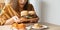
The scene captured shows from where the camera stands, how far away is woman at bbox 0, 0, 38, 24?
1.28 meters

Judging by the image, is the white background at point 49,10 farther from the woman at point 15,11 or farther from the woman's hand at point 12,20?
the woman's hand at point 12,20

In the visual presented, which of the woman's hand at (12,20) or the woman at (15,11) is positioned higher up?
the woman at (15,11)

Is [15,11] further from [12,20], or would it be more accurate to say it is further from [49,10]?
[49,10]

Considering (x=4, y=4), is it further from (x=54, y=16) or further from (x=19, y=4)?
(x=54, y=16)

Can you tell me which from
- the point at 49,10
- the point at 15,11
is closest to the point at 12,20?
the point at 15,11

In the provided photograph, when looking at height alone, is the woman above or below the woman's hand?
above

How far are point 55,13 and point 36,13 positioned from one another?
20 centimetres

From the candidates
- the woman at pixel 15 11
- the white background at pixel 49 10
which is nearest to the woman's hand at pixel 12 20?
the woman at pixel 15 11

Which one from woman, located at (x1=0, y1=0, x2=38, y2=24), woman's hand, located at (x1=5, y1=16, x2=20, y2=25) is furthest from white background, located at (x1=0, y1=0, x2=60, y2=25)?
woman's hand, located at (x1=5, y1=16, x2=20, y2=25)

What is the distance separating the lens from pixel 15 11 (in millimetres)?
1312

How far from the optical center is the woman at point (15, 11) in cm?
128

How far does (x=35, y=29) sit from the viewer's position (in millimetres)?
1069

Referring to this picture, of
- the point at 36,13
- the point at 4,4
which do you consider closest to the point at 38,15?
the point at 36,13

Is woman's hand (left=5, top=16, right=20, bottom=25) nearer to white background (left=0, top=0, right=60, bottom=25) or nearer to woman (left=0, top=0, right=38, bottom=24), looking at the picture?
woman (left=0, top=0, right=38, bottom=24)
